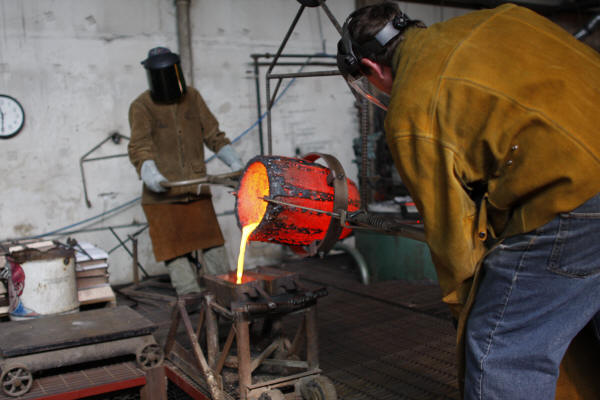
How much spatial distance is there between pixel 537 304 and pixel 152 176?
3112mm

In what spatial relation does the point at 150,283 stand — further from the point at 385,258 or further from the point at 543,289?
the point at 543,289

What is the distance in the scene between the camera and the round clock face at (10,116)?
4824 mm

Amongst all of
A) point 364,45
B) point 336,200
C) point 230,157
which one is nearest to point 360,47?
point 364,45

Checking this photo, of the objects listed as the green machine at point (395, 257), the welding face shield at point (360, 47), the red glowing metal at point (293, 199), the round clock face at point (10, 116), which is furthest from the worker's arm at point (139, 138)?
the welding face shield at point (360, 47)

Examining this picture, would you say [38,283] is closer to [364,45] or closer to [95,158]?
[95,158]

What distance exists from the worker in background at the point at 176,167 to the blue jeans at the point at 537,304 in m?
3.07

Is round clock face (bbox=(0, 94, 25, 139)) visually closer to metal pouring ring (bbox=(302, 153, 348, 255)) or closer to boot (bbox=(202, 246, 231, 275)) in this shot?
boot (bbox=(202, 246, 231, 275))

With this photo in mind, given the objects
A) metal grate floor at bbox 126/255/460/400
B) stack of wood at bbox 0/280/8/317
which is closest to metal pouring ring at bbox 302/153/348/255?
metal grate floor at bbox 126/255/460/400

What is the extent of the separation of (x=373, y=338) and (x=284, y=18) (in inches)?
150

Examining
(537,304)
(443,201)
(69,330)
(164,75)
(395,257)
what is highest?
(164,75)

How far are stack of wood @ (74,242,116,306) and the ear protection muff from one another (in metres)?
2.75

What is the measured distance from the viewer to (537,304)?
1.44 metres

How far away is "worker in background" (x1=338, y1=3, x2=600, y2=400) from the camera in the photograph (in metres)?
1.41

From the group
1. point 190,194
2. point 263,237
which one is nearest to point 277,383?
point 263,237
